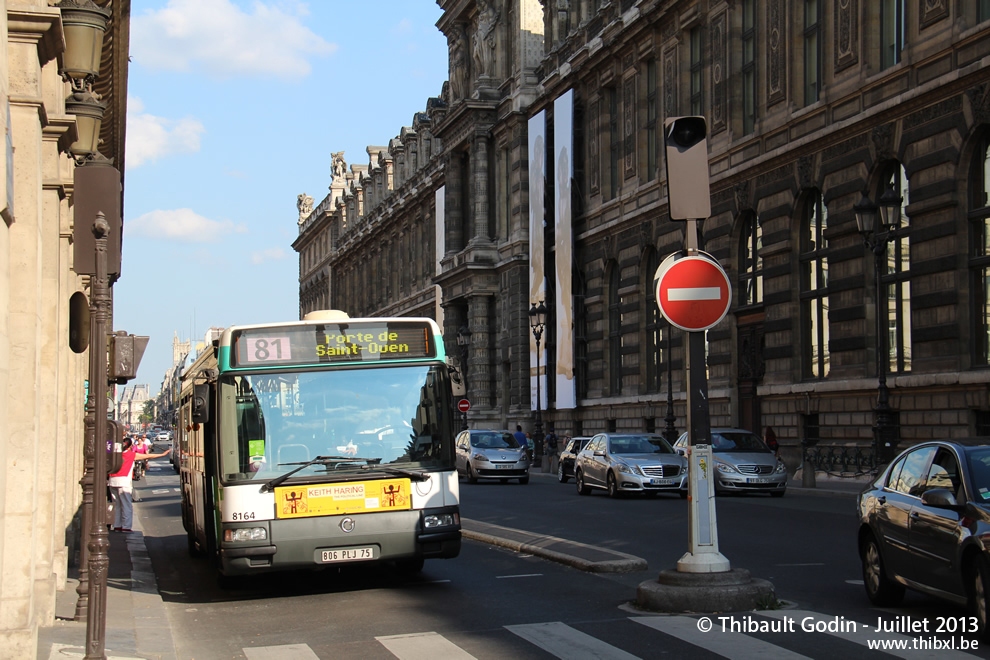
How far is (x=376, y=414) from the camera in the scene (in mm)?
12969

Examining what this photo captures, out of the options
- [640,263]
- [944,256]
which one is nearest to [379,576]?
[944,256]

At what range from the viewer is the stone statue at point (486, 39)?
65.1 metres

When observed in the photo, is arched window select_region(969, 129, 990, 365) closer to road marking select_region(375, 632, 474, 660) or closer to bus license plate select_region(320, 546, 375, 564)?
bus license plate select_region(320, 546, 375, 564)

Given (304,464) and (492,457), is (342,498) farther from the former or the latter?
(492,457)

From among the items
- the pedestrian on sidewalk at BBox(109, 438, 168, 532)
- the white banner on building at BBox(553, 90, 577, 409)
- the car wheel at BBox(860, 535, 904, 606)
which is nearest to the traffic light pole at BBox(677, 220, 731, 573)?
the car wheel at BBox(860, 535, 904, 606)

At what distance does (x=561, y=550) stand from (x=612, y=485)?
13363 mm

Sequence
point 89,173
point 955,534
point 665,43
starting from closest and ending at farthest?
point 955,534, point 89,173, point 665,43

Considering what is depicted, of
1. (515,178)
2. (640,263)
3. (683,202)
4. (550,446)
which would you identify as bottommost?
(550,446)

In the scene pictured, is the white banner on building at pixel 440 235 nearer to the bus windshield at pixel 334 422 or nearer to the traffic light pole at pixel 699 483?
the bus windshield at pixel 334 422

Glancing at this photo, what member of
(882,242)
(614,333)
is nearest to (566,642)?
(882,242)

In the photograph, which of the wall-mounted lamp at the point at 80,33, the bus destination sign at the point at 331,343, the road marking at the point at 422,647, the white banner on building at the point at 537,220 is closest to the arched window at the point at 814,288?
the white banner on building at the point at 537,220

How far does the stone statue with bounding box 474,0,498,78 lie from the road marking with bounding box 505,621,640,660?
184 ft

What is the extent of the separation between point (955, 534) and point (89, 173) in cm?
714

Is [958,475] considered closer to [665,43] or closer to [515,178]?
[665,43]
